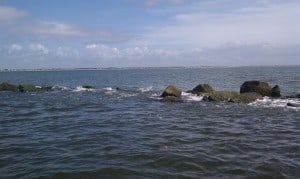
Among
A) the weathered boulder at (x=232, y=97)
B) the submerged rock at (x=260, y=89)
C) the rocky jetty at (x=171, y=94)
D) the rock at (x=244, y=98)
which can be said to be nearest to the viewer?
the rock at (x=244, y=98)

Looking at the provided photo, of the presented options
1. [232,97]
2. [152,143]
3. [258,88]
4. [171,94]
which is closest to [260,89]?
[258,88]

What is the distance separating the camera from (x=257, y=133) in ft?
70.0

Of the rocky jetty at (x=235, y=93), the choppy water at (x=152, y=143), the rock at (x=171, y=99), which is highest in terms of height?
the rocky jetty at (x=235, y=93)

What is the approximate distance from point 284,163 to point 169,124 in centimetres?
1022

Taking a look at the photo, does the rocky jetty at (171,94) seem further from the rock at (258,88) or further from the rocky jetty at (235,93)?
the rock at (258,88)

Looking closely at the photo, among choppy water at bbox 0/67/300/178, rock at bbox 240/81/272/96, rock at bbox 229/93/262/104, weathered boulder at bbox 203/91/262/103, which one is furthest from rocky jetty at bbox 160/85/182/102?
rock at bbox 240/81/272/96

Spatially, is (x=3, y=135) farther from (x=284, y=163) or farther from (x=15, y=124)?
(x=284, y=163)

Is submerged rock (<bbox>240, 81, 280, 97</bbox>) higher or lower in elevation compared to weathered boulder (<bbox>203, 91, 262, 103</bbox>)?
higher

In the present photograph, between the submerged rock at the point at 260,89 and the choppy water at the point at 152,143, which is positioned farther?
the submerged rock at the point at 260,89

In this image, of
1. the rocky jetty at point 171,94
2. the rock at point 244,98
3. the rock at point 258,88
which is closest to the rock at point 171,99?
the rocky jetty at point 171,94

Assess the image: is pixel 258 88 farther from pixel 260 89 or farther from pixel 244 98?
pixel 244 98

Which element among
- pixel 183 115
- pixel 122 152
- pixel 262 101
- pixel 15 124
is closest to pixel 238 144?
pixel 122 152

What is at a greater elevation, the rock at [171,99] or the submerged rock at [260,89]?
the submerged rock at [260,89]

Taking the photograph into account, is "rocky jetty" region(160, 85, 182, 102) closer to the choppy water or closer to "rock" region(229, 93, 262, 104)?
"rock" region(229, 93, 262, 104)
